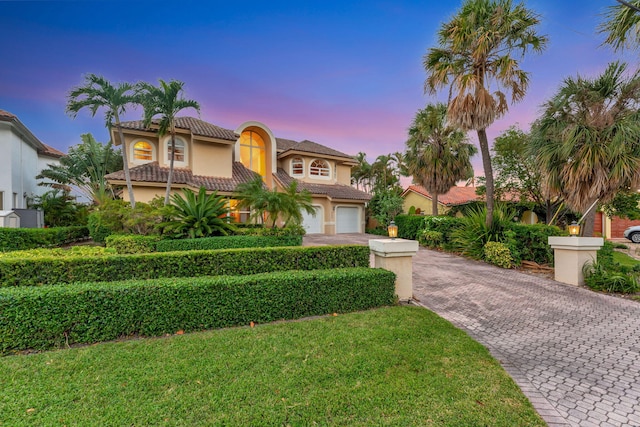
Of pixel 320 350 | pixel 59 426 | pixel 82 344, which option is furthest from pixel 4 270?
pixel 320 350

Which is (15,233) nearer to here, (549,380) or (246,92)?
(246,92)

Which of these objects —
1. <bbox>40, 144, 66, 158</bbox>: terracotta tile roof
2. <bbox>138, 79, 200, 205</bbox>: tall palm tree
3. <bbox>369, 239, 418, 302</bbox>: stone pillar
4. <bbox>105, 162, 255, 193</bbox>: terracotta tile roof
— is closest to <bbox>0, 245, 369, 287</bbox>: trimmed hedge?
<bbox>369, 239, 418, 302</bbox>: stone pillar

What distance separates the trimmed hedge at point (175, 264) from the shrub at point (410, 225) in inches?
413

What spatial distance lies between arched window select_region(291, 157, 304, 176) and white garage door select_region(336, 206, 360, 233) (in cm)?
391

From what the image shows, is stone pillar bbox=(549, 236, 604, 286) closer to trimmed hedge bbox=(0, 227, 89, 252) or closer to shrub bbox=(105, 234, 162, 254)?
shrub bbox=(105, 234, 162, 254)

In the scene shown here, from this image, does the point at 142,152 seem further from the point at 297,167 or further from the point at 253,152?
the point at 297,167

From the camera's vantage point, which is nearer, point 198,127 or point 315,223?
point 198,127

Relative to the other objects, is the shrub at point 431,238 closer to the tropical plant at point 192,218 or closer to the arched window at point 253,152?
the tropical plant at point 192,218

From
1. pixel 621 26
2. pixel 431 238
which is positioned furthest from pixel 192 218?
pixel 621 26

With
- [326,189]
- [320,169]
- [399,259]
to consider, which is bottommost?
[399,259]

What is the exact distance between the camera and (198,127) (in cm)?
1577

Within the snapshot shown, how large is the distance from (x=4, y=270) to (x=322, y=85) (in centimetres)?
1271

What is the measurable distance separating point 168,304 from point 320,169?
16991mm

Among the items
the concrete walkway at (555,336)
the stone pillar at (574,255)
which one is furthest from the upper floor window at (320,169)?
the stone pillar at (574,255)
